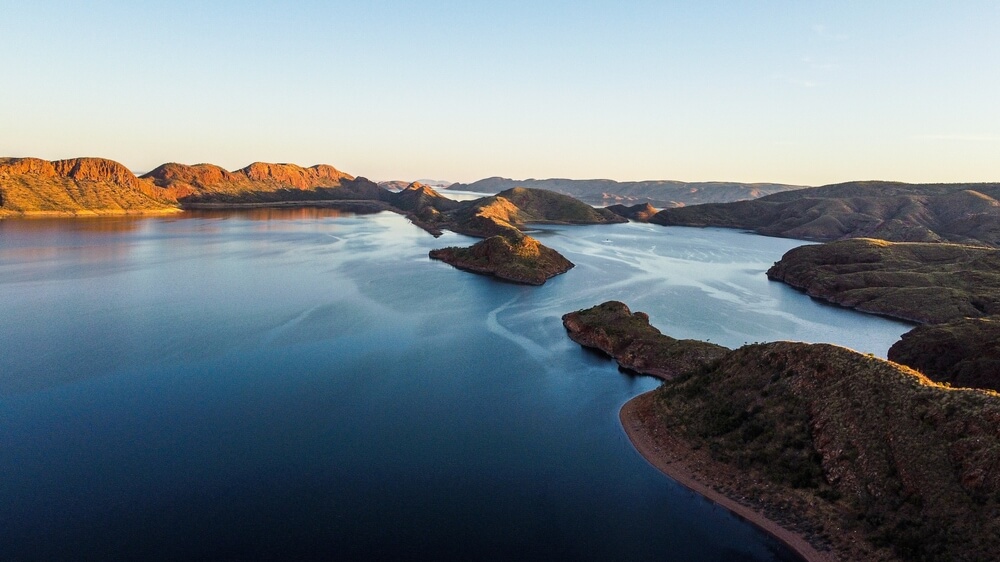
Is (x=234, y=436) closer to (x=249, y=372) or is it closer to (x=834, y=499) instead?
(x=249, y=372)

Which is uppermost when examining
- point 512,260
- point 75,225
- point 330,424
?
point 75,225

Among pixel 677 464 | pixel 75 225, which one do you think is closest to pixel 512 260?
pixel 677 464

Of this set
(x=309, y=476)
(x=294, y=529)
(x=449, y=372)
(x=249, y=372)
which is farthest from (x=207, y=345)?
(x=294, y=529)

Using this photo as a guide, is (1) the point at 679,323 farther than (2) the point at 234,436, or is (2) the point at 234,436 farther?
(1) the point at 679,323

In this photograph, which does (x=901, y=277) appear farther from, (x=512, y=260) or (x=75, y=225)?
(x=75, y=225)

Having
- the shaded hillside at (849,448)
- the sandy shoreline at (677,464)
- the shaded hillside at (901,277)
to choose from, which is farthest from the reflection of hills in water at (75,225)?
the shaded hillside at (901,277)

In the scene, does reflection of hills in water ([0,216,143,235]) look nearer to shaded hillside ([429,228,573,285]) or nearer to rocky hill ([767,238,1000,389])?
shaded hillside ([429,228,573,285])
